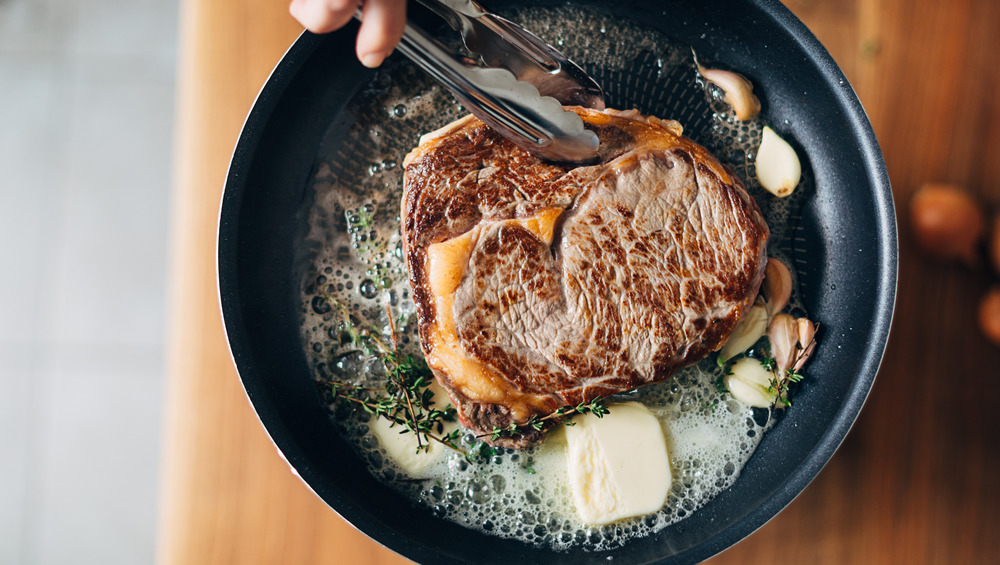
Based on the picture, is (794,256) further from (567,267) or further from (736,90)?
(567,267)

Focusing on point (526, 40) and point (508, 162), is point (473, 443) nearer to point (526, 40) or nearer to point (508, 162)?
point (508, 162)

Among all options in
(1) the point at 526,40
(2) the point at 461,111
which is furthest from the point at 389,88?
(1) the point at 526,40

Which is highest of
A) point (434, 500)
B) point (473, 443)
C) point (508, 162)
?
point (508, 162)

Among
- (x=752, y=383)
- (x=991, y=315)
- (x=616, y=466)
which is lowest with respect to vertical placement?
(x=616, y=466)

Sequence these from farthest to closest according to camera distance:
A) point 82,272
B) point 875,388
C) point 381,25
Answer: point 82,272, point 875,388, point 381,25

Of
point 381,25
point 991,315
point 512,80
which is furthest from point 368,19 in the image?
point 991,315

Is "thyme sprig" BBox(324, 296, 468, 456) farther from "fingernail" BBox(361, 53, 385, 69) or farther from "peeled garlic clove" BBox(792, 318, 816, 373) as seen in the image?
"peeled garlic clove" BBox(792, 318, 816, 373)

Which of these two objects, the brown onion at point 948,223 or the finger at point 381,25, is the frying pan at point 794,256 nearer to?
the brown onion at point 948,223
